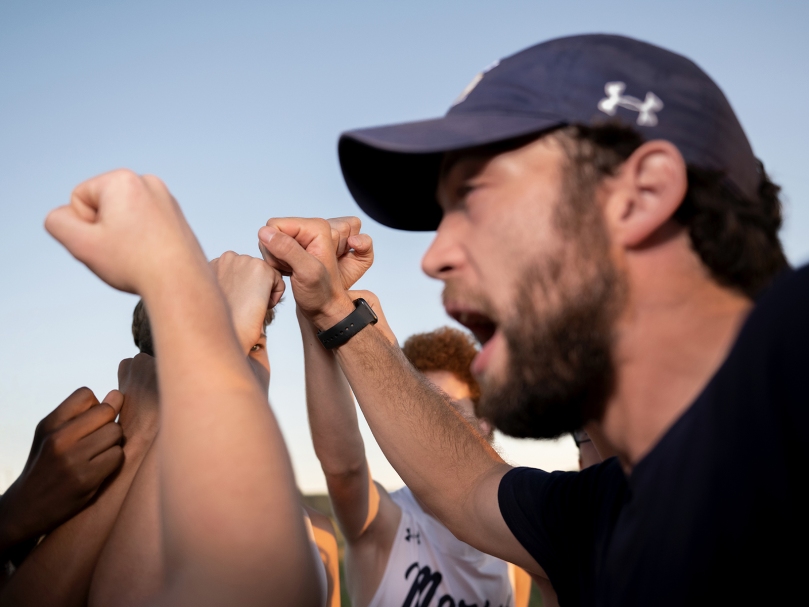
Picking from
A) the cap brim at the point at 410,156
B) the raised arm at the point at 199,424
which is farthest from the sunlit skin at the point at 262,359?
the raised arm at the point at 199,424

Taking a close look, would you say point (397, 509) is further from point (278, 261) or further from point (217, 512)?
point (217, 512)

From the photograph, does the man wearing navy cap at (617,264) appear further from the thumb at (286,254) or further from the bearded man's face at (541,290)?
the thumb at (286,254)

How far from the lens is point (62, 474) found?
1697 millimetres

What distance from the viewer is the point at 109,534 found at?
1705 mm

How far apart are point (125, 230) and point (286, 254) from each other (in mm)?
1099

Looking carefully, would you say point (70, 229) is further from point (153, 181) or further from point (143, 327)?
point (143, 327)

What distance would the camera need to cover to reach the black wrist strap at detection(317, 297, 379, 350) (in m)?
2.28

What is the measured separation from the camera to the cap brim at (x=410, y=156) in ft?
4.66

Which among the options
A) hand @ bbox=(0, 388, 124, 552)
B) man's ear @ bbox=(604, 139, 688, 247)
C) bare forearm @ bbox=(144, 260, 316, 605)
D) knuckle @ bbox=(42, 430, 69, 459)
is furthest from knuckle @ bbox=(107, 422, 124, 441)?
man's ear @ bbox=(604, 139, 688, 247)

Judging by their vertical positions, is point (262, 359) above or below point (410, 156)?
below

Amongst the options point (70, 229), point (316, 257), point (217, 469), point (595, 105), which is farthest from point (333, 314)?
point (217, 469)

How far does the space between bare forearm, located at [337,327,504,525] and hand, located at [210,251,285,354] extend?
1.31ft

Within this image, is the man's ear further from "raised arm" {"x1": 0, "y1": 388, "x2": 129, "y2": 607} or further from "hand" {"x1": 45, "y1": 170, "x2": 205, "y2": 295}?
"raised arm" {"x1": 0, "y1": 388, "x2": 129, "y2": 607}

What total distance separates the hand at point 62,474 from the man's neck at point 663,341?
4.13 ft
